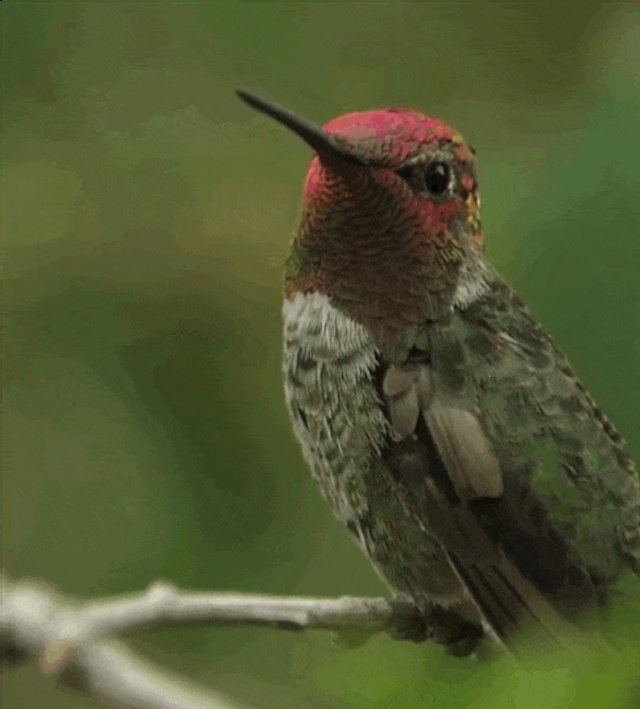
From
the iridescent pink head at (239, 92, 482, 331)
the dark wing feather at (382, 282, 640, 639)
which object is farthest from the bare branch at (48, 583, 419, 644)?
the iridescent pink head at (239, 92, 482, 331)

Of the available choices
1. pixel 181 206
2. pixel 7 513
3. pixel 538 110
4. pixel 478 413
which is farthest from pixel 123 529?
pixel 538 110

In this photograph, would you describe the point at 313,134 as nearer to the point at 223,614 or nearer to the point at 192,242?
the point at 223,614

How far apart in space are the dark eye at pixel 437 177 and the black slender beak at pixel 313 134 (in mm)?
86

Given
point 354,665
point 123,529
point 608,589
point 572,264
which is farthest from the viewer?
point 123,529

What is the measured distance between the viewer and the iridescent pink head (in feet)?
2.62

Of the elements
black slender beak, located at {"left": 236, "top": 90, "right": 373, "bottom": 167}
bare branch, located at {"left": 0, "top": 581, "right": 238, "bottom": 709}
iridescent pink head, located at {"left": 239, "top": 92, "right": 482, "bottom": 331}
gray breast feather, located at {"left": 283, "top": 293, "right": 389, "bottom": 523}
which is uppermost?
black slender beak, located at {"left": 236, "top": 90, "right": 373, "bottom": 167}

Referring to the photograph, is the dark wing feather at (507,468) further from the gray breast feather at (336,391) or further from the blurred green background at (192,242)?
the blurred green background at (192,242)

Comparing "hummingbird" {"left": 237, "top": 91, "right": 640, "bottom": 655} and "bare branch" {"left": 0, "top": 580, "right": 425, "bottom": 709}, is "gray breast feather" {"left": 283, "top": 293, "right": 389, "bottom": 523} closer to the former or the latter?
"hummingbird" {"left": 237, "top": 91, "right": 640, "bottom": 655}

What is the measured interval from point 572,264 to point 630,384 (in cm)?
15

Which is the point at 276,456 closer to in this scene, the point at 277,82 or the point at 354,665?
the point at 277,82

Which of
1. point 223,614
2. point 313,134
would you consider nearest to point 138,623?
point 223,614

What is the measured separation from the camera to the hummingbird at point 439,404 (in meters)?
0.84

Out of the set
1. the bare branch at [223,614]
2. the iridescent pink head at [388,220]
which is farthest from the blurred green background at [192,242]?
the bare branch at [223,614]

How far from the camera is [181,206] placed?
145 cm
